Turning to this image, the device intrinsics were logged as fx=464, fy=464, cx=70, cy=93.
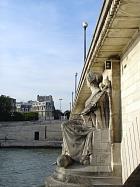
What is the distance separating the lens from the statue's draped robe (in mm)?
10109

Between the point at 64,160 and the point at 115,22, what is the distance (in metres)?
3.97

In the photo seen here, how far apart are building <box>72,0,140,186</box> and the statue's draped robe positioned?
49cm

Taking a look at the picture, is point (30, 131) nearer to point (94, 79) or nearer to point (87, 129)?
point (94, 79)

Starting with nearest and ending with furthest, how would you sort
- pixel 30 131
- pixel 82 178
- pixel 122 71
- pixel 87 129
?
pixel 122 71 < pixel 82 178 < pixel 87 129 < pixel 30 131

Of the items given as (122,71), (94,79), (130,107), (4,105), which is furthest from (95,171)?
(4,105)

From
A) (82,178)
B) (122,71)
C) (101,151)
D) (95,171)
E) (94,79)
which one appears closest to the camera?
(122,71)

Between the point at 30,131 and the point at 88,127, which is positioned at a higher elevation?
the point at 30,131

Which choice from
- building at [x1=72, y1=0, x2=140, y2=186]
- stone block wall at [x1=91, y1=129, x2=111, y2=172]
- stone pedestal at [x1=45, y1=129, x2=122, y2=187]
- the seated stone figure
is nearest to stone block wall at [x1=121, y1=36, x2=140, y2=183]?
building at [x1=72, y1=0, x2=140, y2=186]

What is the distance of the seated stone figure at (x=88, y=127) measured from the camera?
10102mm

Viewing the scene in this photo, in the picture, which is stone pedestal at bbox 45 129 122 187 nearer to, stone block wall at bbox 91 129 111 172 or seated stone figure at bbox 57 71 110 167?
stone block wall at bbox 91 129 111 172

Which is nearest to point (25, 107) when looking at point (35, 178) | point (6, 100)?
point (6, 100)

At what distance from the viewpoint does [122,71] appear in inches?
369

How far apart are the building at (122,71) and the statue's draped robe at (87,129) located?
19.1 inches

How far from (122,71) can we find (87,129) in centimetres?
171
